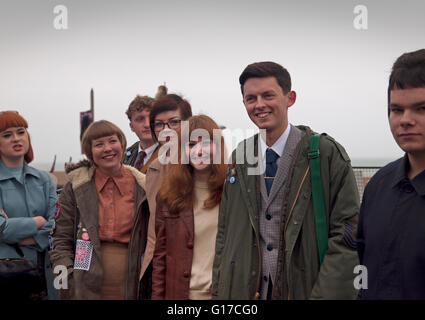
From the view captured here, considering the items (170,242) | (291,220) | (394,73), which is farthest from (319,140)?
(170,242)

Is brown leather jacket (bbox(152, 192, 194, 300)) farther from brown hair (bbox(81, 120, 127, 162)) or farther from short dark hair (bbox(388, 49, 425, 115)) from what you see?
short dark hair (bbox(388, 49, 425, 115))

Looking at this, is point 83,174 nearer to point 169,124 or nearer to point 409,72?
point 169,124

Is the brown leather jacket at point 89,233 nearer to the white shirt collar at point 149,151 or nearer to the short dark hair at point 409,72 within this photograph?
the white shirt collar at point 149,151

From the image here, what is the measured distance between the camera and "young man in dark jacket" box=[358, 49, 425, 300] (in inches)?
69.5

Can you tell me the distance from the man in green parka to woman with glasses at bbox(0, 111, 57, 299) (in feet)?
5.89

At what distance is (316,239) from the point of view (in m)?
2.41

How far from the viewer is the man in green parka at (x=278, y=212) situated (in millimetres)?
2348

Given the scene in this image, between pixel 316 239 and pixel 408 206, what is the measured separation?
0.69 meters

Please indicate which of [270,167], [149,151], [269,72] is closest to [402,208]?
[270,167]

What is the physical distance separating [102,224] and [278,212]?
4.84 ft

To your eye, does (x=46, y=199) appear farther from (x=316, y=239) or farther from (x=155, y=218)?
(x=316, y=239)

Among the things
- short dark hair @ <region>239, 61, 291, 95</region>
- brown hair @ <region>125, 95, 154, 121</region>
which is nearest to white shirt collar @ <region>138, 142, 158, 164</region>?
brown hair @ <region>125, 95, 154, 121</region>

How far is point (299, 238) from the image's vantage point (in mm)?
2443
